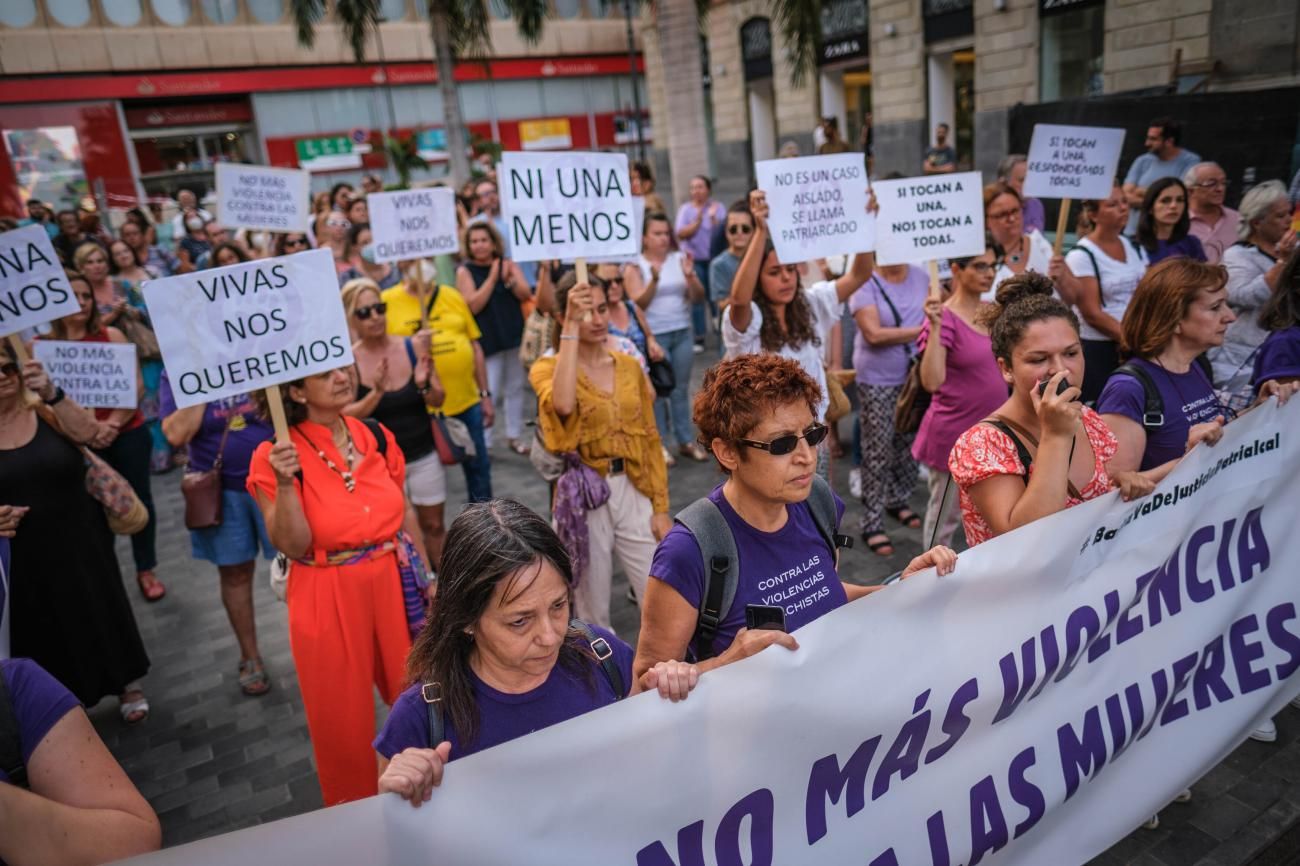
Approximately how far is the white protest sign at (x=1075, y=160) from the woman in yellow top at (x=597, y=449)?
347 cm

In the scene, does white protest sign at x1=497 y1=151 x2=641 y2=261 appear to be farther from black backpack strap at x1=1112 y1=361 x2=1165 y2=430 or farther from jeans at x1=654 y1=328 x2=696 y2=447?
jeans at x1=654 y1=328 x2=696 y2=447

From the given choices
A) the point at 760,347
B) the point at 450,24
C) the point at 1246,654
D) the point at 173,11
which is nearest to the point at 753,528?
the point at 1246,654

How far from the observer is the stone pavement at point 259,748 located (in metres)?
3.10

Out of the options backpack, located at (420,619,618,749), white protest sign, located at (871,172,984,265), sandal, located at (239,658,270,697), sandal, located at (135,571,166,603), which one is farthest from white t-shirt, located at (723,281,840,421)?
sandal, located at (135,571,166,603)

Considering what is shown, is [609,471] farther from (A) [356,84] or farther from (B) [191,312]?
(A) [356,84]

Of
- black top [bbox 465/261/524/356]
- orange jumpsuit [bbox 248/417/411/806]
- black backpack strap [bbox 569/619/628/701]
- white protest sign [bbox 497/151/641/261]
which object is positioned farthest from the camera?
black top [bbox 465/261/524/356]

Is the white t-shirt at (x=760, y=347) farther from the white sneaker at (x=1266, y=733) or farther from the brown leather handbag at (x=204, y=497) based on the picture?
the brown leather handbag at (x=204, y=497)

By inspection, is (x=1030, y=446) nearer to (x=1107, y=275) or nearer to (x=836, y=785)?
(x=836, y=785)

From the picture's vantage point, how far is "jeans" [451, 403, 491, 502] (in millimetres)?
6145

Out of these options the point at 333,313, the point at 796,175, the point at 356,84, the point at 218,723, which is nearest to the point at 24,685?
the point at 333,313

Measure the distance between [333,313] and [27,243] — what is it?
1.98 meters

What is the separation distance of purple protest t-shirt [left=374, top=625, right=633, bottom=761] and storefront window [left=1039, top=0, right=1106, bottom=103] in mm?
15543

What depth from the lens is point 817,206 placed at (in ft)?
15.8

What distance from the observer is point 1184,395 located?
10.7ft
